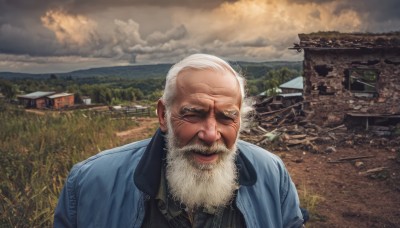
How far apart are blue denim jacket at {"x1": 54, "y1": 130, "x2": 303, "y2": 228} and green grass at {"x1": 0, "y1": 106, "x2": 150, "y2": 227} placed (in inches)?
64.2

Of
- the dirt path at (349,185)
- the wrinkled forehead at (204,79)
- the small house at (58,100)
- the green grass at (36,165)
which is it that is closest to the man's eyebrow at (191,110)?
the wrinkled forehead at (204,79)

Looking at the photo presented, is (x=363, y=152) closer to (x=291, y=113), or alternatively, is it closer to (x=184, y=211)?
(x=291, y=113)

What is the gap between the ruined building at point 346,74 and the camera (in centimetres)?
1355

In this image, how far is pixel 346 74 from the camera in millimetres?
14094

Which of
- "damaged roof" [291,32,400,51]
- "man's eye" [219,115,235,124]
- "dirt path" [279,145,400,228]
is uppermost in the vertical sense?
"damaged roof" [291,32,400,51]

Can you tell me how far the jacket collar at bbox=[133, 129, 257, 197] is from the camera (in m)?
1.80

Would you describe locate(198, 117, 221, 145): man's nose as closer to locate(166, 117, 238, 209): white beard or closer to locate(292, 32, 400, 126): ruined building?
locate(166, 117, 238, 209): white beard

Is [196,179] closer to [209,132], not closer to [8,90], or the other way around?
[209,132]

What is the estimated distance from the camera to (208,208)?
6.30 feet

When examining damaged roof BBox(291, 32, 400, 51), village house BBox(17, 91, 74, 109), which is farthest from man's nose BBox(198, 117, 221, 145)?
village house BBox(17, 91, 74, 109)

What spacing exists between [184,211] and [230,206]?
277 mm

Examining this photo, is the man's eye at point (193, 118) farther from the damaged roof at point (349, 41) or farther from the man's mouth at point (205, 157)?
the damaged roof at point (349, 41)

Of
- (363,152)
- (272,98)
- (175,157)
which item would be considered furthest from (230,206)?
(272,98)

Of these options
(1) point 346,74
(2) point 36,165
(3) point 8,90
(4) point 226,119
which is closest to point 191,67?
(4) point 226,119
